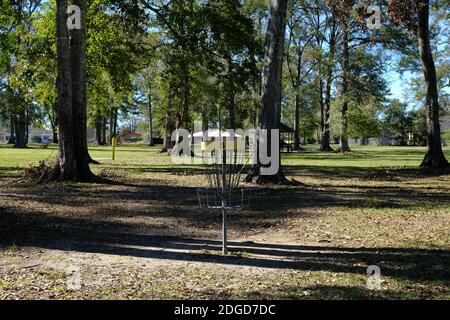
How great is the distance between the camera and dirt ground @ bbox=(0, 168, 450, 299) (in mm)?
5227

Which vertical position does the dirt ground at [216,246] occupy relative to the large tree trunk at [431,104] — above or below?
below

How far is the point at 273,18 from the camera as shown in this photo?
50.6ft

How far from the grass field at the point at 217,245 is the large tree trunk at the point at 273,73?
1.96m

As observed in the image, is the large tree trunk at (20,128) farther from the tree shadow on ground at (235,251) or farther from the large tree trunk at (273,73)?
the tree shadow on ground at (235,251)

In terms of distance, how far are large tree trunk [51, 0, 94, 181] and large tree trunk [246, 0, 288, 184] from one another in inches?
220

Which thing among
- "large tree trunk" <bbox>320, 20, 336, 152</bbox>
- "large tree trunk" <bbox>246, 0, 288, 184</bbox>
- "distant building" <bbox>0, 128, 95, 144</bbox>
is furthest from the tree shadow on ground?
"distant building" <bbox>0, 128, 95, 144</bbox>

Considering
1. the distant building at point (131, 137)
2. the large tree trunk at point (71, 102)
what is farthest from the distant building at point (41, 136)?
the large tree trunk at point (71, 102)

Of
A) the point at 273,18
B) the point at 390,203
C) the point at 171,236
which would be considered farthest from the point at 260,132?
the point at 171,236

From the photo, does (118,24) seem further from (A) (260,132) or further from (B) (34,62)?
(A) (260,132)

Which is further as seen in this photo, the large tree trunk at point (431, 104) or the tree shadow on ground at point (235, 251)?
the large tree trunk at point (431, 104)

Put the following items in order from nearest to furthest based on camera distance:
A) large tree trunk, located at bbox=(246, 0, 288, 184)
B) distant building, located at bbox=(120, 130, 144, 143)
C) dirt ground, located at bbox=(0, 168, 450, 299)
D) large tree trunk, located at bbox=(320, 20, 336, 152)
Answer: dirt ground, located at bbox=(0, 168, 450, 299)
large tree trunk, located at bbox=(246, 0, 288, 184)
large tree trunk, located at bbox=(320, 20, 336, 152)
distant building, located at bbox=(120, 130, 144, 143)

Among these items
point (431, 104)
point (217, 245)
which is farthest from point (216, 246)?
point (431, 104)

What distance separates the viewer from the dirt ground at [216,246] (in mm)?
5227

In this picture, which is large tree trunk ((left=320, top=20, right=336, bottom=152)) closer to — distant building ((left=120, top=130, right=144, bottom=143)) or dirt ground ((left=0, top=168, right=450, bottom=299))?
dirt ground ((left=0, top=168, right=450, bottom=299))
